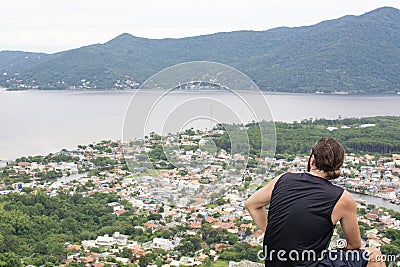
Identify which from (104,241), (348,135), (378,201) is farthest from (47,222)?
(348,135)

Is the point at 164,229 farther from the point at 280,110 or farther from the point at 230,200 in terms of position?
the point at 280,110

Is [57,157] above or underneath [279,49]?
underneath

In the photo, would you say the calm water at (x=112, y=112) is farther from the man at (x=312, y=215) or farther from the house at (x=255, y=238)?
the house at (x=255, y=238)

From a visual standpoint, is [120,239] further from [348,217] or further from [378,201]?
[348,217]

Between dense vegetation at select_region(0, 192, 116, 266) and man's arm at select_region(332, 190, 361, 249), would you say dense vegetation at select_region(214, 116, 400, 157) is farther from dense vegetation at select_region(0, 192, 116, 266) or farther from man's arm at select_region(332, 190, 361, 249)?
man's arm at select_region(332, 190, 361, 249)

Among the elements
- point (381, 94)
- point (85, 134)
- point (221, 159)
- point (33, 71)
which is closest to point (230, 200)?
point (221, 159)

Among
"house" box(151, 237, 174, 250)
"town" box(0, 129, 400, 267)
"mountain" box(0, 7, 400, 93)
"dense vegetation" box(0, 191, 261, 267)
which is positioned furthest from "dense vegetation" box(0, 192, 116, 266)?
"mountain" box(0, 7, 400, 93)

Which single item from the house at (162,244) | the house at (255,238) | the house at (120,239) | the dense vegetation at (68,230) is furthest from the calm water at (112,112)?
the house at (120,239)
